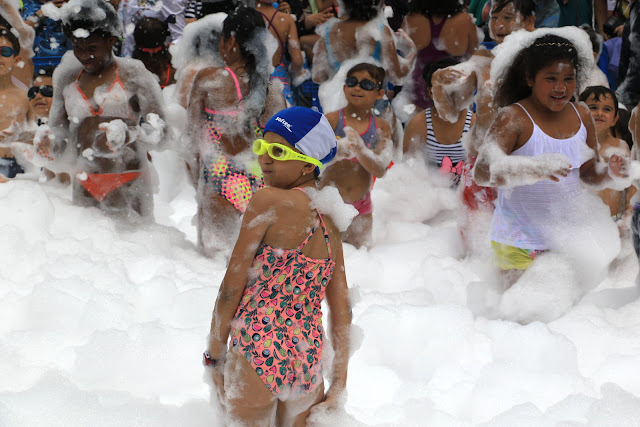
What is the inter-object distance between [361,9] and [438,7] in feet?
2.18

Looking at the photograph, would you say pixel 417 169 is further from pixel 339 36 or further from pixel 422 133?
pixel 339 36

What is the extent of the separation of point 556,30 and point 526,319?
58.5 inches

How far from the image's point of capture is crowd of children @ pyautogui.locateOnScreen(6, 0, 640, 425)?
2178 mm

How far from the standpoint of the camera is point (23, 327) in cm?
352

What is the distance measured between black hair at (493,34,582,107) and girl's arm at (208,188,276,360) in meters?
1.88

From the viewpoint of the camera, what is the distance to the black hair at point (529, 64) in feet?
11.2

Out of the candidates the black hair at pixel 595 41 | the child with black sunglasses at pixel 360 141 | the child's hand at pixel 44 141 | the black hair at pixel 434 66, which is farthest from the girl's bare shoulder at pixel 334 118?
the black hair at pixel 595 41

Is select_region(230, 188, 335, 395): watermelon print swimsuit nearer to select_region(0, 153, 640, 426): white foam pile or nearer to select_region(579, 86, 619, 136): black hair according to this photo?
select_region(0, 153, 640, 426): white foam pile

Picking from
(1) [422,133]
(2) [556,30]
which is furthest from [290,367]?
(1) [422,133]

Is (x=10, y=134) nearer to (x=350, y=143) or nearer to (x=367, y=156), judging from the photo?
(x=350, y=143)

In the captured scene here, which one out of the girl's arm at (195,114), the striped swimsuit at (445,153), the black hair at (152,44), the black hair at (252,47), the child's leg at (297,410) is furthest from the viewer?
the black hair at (152,44)

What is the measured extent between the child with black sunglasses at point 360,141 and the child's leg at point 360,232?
0.27 feet

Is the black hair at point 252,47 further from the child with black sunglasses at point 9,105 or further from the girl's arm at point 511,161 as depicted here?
the child with black sunglasses at point 9,105

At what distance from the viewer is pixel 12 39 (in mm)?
5211
